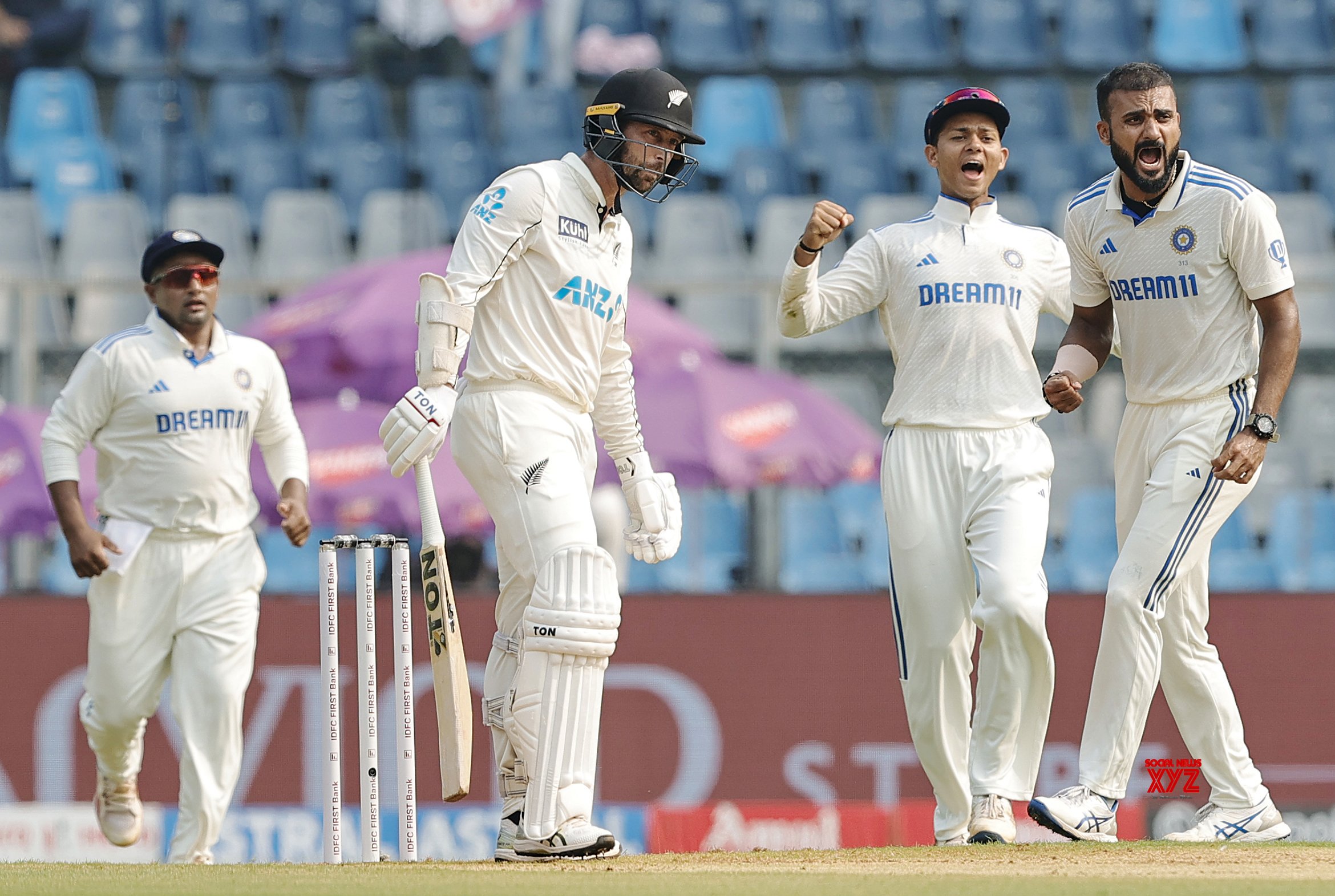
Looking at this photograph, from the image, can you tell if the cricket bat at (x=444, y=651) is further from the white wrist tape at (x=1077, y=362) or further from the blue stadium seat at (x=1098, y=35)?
the blue stadium seat at (x=1098, y=35)

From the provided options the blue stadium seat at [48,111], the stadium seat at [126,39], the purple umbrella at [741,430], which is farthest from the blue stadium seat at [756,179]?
the blue stadium seat at [48,111]

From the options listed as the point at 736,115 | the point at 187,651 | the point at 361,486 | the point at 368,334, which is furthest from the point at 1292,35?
the point at 187,651

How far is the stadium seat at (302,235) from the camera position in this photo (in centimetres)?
1326

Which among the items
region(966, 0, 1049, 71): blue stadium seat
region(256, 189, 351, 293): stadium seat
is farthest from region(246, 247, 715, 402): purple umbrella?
region(966, 0, 1049, 71): blue stadium seat

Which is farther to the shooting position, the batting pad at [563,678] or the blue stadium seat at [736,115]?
the blue stadium seat at [736,115]

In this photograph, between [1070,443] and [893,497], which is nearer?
[893,497]

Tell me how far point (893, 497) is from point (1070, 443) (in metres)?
6.21

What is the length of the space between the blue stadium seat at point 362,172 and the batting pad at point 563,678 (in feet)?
29.9

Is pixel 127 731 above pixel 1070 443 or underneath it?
underneath

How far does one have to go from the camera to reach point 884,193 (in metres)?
13.8

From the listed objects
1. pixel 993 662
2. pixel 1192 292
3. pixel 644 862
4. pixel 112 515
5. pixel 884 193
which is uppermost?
pixel 884 193

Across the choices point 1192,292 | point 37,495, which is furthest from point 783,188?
point 1192,292

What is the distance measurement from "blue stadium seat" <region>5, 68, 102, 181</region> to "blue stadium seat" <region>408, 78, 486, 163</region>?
8.14 ft

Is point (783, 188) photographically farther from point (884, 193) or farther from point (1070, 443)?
point (1070, 443)
